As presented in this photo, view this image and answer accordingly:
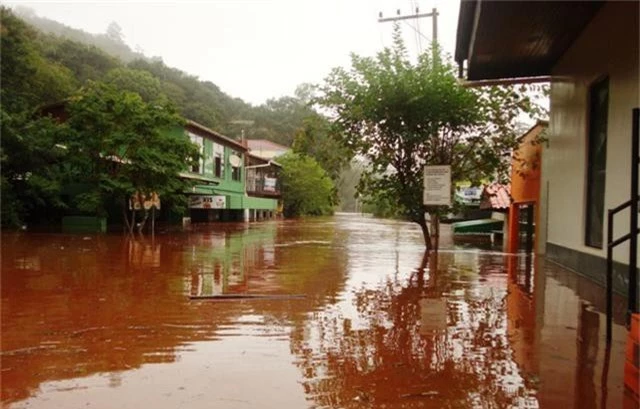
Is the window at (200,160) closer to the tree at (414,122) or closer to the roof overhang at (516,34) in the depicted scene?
the tree at (414,122)

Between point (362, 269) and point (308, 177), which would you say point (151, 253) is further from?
point (308, 177)

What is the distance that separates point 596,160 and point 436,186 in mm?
4523

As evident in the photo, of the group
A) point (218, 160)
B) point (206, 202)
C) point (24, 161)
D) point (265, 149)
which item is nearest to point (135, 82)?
point (218, 160)

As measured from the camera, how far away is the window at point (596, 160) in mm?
9094

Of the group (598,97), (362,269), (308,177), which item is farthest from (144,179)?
(308,177)

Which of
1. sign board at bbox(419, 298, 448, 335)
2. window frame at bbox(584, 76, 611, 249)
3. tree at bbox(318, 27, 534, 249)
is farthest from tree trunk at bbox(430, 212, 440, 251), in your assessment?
sign board at bbox(419, 298, 448, 335)

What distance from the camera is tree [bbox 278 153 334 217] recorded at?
5622 centimetres

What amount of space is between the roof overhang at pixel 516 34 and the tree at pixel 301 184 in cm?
4310

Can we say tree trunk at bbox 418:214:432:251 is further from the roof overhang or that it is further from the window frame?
the window frame

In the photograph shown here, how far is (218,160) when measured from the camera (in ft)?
124

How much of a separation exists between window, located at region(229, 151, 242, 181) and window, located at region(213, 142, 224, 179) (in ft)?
4.50

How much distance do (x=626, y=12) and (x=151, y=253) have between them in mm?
11970

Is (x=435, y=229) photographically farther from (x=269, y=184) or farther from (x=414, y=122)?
(x=269, y=184)

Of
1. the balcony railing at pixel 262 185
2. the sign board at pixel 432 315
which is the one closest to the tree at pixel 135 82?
the balcony railing at pixel 262 185
